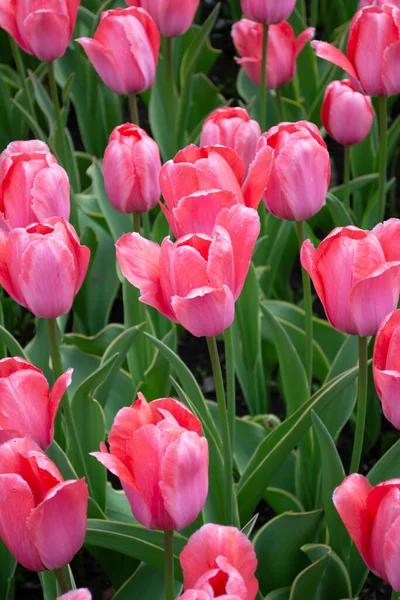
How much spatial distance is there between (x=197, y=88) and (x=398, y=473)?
4.45ft

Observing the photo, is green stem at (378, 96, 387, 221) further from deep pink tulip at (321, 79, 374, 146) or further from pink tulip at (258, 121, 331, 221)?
pink tulip at (258, 121, 331, 221)

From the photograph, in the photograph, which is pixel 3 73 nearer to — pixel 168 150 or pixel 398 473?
pixel 168 150

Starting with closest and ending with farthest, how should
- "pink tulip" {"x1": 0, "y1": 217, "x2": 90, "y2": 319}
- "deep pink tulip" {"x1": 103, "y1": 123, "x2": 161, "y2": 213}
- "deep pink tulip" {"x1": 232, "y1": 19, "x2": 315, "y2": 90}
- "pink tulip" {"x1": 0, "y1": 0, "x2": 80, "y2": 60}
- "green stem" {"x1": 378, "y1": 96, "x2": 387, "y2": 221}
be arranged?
"pink tulip" {"x1": 0, "y1": 217, "x2": 90, "y2": 319} → "deep pink tulip" {"x1": 103, "y1": 123, "x2": 161, "y2": 213} → "green stem" {"x1": 378, "y1": 96, "x2": 387, "y2": 221} → "pink tulip" {"x1": 0, "y1": 0, "x2": 80, "y2": 60} → "deep pink tulip" {"x1": 232, "y1": 19, "x2": 315, "y2": 90}

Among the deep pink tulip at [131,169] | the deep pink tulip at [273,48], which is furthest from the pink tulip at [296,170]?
the deep pink tulip at [273,48]

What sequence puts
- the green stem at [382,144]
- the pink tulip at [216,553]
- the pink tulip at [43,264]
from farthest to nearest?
the green stem at [382,144] < the pink tulip at [43,264] < the pink tulip at [216,553]

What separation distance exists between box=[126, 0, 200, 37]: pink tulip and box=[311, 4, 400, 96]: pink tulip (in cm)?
32

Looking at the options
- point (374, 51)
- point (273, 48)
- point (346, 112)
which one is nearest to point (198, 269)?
point (374, 51)

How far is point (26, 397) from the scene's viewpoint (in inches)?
32.3

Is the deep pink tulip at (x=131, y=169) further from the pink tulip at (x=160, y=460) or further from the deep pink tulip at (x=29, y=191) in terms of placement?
the pink tulip at (x=160, y=460)

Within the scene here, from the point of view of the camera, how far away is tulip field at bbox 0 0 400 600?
0.73 m

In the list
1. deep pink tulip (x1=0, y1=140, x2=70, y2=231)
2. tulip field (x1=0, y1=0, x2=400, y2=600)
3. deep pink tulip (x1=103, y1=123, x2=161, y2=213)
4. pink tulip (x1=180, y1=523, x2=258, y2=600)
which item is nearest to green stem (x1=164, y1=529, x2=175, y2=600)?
tulip field (x1=0, y1=0, x2=400, y2=600)

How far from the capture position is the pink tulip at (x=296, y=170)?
1.05m

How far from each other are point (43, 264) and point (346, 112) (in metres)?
0.71

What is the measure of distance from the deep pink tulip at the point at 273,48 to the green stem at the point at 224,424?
0.80 meters
